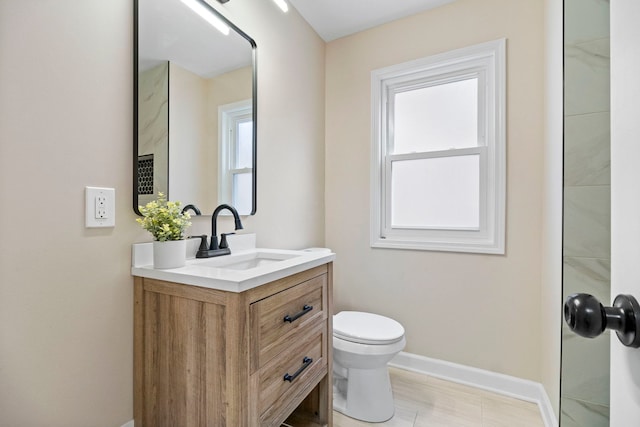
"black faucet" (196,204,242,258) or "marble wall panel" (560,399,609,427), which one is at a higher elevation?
"black faucet" (196,204,242,258)

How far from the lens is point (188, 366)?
938mm

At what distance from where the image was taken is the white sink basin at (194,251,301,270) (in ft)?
4.11

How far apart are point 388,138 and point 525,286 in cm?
131

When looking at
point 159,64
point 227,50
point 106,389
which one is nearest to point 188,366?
point 106,389

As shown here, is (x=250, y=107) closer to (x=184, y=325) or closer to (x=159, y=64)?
(x=159, y=64)

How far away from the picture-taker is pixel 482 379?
1770 millimetres

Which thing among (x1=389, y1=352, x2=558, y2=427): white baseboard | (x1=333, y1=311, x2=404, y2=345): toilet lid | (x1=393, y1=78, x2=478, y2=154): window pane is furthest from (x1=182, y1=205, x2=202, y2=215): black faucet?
(x1=389, y1=352, x2=558, y2=427): white baseboard

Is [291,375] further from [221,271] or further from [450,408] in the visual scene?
[450,408]

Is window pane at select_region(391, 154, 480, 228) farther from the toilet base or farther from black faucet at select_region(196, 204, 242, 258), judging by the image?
black faucet at select_region(196, 204, 242, 258)

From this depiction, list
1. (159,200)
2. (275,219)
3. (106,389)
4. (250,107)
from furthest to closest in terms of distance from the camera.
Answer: (275,219), (250,107), (159,200), (106,389)

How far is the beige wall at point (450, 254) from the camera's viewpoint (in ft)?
5.49

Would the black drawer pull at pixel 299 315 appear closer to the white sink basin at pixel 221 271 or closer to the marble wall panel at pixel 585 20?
the white sink basin at pixel 221 271

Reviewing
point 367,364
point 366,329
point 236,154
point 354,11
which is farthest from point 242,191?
point 354,11

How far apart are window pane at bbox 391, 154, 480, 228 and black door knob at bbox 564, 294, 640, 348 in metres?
1.61
